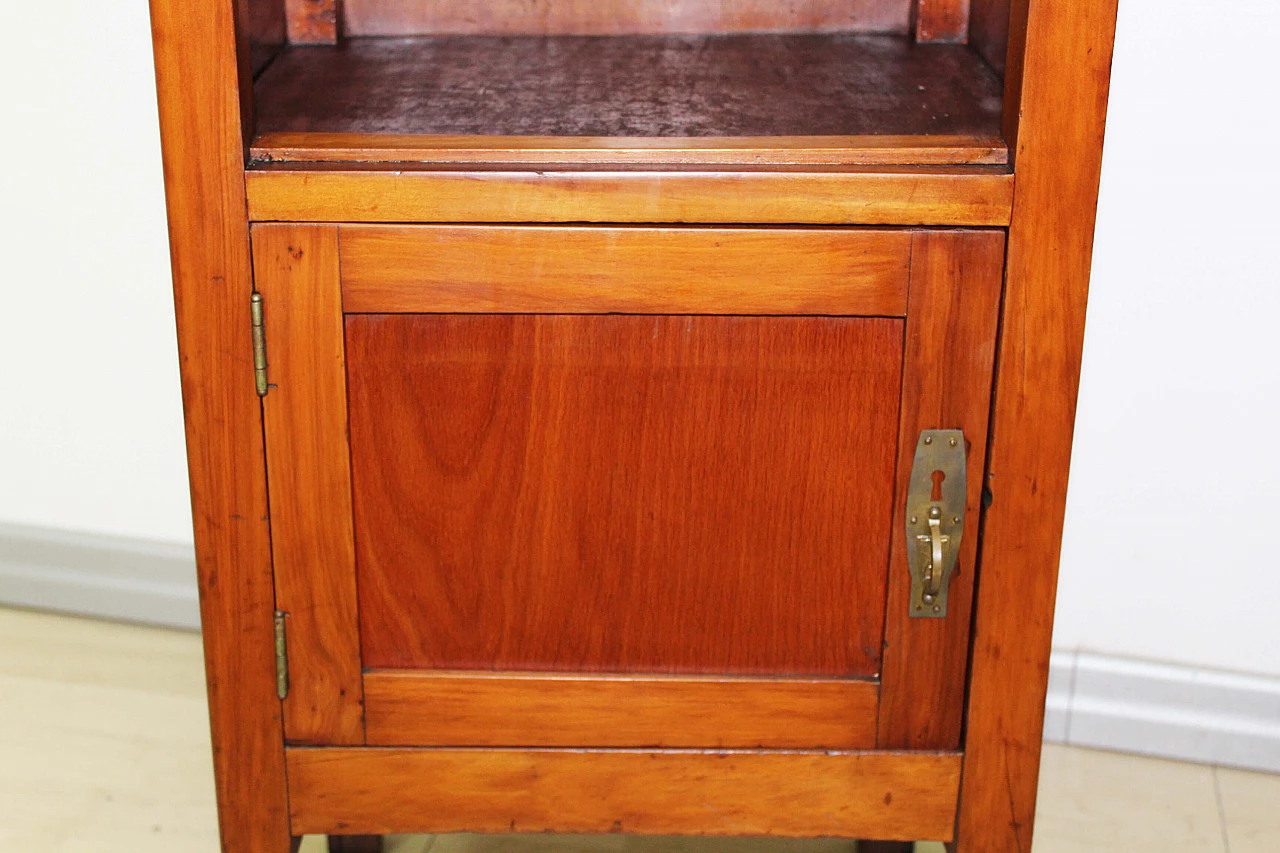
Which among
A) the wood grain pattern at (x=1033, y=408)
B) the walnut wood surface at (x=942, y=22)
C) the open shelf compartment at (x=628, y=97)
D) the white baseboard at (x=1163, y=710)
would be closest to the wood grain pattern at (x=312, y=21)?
the open shelf compartment at (x=628, y=97)

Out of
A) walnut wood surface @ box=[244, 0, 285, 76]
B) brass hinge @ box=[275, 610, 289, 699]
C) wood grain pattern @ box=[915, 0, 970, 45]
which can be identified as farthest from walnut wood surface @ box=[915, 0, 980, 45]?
brass hinge @ box=[275, 610, 289, 699]

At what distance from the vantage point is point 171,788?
160 centimetres

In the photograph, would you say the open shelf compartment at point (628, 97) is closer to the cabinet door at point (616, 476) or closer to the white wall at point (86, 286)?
the cabinet door at point (616, 476)

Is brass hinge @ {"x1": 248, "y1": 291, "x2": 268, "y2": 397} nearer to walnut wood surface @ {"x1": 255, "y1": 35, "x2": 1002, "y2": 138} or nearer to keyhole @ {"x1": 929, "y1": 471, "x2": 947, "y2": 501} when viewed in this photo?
walnut wood surface @ {"x1": 255, "y1": 35, "x2": 1002, "y2": 138}

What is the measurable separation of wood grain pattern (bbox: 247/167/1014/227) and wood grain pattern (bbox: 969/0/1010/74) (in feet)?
0.65

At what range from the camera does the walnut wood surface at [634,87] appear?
0.97 metres

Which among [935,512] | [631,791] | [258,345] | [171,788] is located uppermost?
[258,345]

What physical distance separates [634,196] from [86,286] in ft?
3.77

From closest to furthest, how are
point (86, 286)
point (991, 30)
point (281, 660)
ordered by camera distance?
point (281, 660)
point (991, 30)
point (86, 286)

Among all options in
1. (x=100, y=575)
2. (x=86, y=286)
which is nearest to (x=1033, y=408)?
(x=86, y=286)

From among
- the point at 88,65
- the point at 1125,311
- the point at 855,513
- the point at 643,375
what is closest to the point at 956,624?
the point at 855,513

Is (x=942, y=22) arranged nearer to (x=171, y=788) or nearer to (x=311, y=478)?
(x=311, y=478)

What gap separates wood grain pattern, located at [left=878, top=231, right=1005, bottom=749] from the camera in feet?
3.00

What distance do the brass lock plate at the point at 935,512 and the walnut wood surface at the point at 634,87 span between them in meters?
0.21
